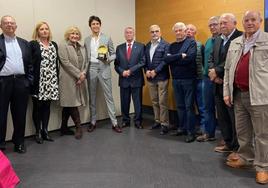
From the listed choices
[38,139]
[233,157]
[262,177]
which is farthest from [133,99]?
[262,177]

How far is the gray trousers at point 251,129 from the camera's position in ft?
9.19

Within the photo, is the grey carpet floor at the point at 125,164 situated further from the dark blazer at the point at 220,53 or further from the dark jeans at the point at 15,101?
the dark blazer at the point at 220,53

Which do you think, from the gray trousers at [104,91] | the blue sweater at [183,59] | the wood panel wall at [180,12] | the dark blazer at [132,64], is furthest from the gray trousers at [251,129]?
the gray trousers at [104,91]

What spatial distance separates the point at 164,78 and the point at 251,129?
1.71m

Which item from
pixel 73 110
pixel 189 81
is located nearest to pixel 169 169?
pixel 189 81

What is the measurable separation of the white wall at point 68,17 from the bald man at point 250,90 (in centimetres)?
275

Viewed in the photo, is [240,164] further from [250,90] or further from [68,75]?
[68,75]

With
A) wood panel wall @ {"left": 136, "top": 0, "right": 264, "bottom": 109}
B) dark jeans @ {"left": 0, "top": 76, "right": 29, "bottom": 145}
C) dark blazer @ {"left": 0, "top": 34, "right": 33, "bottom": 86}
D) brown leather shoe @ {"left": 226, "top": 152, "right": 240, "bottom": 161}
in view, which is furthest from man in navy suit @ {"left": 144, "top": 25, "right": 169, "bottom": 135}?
dark jeans @ {"left": 0, "top": 76, "right": 29, "bottom": 145}

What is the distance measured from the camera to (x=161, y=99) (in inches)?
176

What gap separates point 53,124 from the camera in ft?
15.6

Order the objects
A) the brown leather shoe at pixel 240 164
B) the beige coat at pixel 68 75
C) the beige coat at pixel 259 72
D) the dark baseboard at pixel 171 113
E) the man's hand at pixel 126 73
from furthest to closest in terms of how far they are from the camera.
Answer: the dark baseboard at pixel 171 113 → the man's hand at pixel 126 73 → the beige coat at pixel 68 75 → the brown leather shoe at pixel 240 164 → the beige coat at pixel 259 72

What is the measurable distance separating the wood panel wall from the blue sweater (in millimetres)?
785

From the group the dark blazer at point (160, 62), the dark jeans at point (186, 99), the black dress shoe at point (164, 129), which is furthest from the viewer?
the black dress shoe at point (164, 129)

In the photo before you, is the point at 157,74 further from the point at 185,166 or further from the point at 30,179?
the point at 30,179
